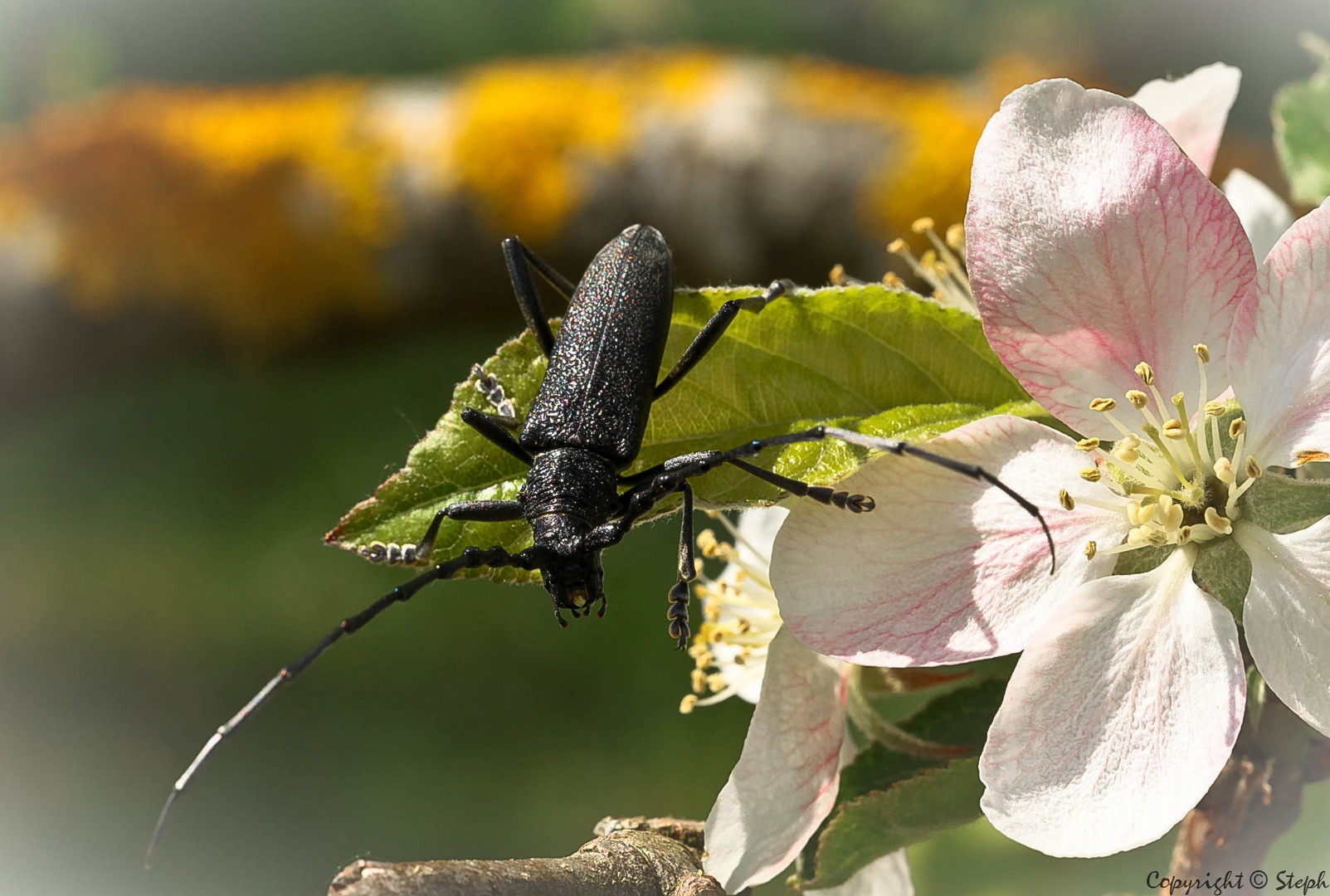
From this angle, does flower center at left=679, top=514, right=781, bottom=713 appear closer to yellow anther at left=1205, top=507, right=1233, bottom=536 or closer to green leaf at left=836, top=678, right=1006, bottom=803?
green leaf at left=836, top=678, right=1006, bottom=803

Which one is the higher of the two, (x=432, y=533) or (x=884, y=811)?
(x=432, y=533)

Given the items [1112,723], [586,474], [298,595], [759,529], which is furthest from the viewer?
[298,595]

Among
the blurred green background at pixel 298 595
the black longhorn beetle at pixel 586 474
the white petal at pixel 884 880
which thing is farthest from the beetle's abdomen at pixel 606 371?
the blurred green background at pixel 298 595

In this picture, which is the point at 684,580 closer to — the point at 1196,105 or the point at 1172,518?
the point at 1172,518

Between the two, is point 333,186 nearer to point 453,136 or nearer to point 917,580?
point 453,136

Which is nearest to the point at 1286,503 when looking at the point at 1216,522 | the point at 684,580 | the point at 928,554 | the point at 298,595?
the point at 1216,522

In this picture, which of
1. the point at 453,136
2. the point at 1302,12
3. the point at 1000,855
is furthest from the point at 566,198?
the point at 1000,855

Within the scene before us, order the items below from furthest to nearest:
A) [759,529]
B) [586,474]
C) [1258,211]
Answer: [759,529] < [1258,211] < [586,474]
